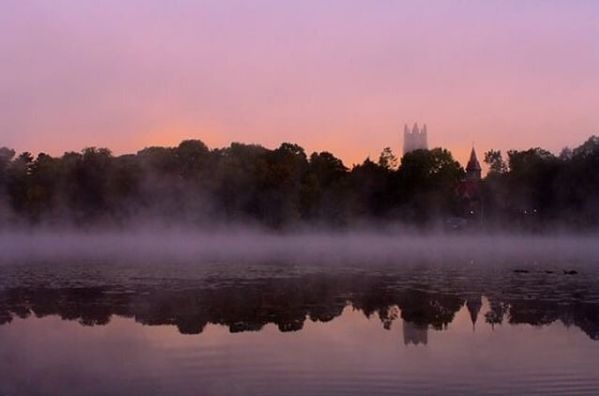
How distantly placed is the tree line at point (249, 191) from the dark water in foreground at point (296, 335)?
61774 mm

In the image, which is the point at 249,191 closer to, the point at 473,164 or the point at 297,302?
the point at 297,302

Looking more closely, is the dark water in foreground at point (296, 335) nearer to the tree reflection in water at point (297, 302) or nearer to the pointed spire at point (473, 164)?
the tree reflection in water at point (297, 302)

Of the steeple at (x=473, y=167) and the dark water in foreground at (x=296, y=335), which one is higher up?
the steeple at (x=473, y=167)

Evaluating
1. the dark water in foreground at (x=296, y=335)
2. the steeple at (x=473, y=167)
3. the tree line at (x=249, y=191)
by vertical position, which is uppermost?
the steeple at (x=473, y=167)

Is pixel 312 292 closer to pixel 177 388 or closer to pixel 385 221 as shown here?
pixel 177 388

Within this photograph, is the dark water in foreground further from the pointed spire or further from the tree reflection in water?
the pointed spire

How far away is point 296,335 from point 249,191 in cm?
7616

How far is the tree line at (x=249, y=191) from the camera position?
92.2 meters

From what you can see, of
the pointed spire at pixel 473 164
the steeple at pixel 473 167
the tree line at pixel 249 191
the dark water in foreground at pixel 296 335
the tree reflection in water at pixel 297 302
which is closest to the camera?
the dark water in foreground at pixel 296 335

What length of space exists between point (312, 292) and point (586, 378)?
14.0 meters

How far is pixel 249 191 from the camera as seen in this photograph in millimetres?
92812

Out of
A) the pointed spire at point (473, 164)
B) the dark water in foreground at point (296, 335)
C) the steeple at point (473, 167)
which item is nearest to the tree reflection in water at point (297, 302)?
the dark water in foreground at point (296, 335)

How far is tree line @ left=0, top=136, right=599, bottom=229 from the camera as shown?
92.2 m

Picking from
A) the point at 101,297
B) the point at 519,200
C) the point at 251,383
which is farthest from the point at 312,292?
the point at 519,200
